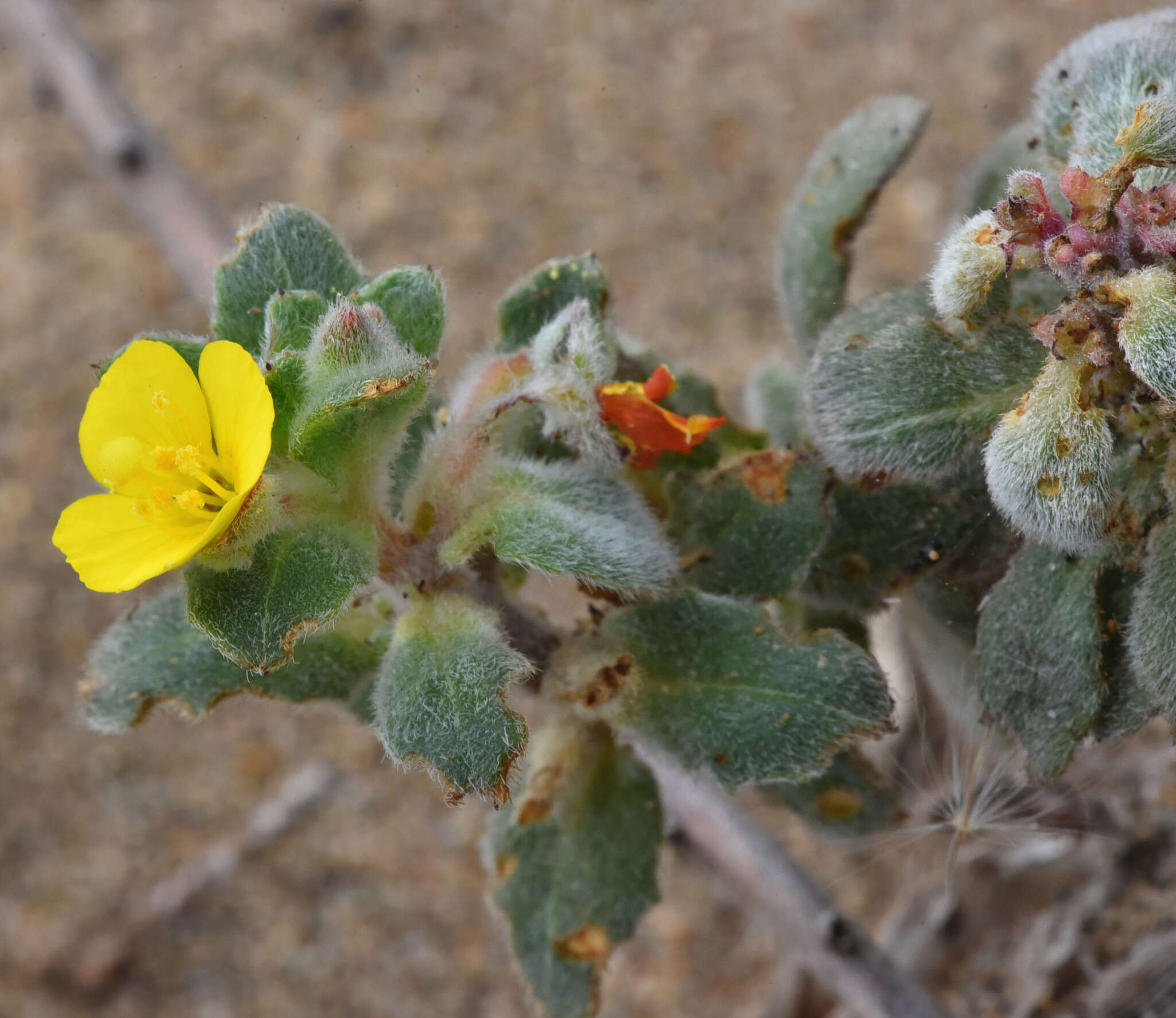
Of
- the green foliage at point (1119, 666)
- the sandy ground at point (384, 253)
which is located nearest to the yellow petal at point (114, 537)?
the green foliage at point (1119, 666)

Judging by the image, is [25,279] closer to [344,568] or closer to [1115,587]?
[344,568]

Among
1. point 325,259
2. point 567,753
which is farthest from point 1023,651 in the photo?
point 325,259

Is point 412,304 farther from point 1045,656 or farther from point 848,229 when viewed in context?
point 1045,656

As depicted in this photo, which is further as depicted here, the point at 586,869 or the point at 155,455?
the point at 586,869

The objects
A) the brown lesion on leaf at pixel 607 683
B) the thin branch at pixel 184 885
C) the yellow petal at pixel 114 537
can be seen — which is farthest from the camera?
the thin branch at pixel 184 885

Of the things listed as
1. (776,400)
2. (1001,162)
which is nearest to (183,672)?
(776,400)

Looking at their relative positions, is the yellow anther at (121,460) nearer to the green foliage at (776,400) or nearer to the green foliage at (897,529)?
the green foliage at (897,529)
